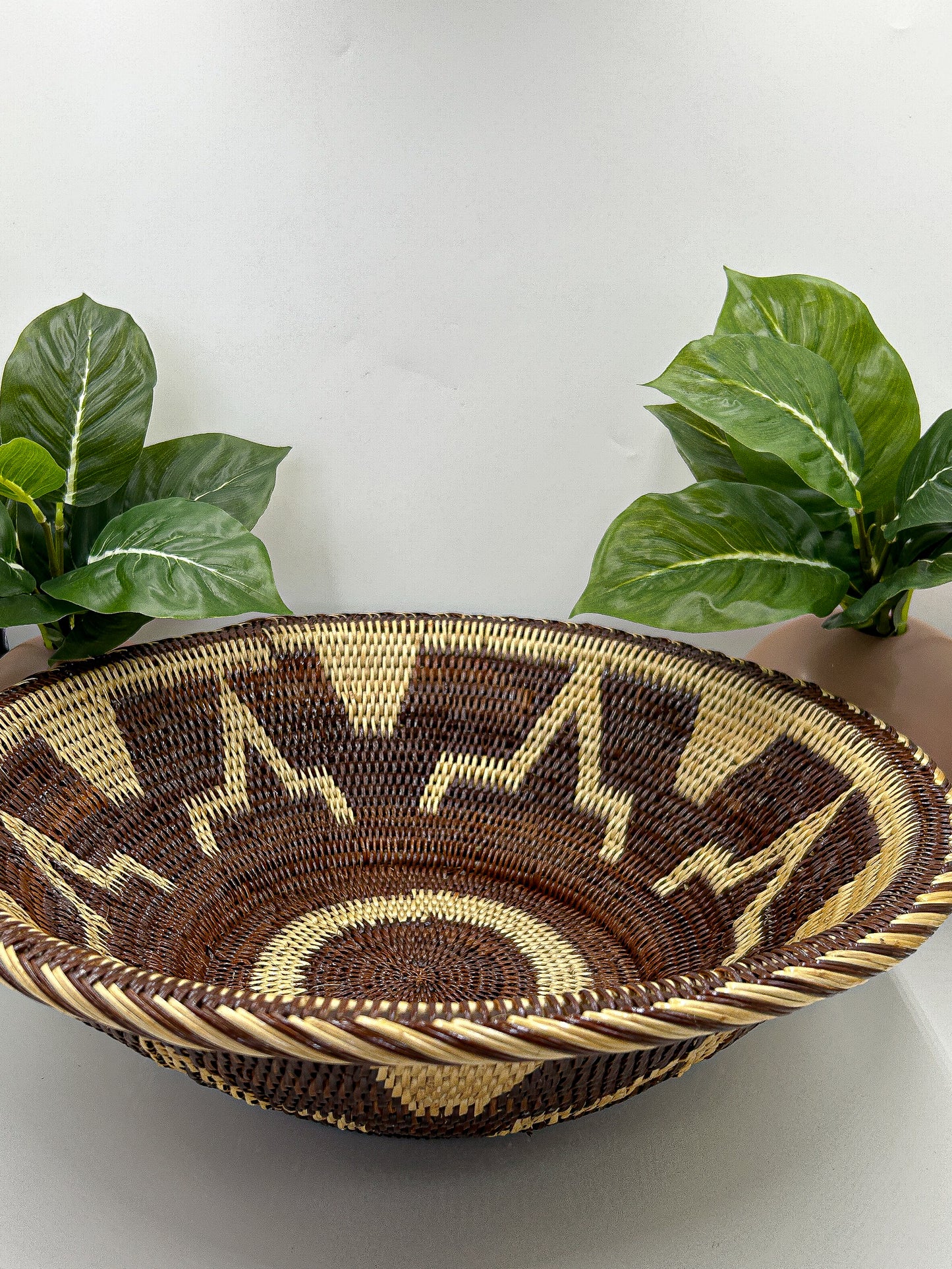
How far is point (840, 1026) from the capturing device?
3.51 ft

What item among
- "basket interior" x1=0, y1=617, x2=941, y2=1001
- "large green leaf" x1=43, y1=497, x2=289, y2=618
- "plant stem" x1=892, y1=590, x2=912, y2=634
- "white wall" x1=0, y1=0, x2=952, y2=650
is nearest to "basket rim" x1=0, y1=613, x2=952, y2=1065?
"basket interior" x1=0, y1=617, x2=941, y2=1001

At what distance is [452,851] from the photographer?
129 centimetres

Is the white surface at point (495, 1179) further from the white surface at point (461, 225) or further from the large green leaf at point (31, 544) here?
the large green leaf at point (31, 544)

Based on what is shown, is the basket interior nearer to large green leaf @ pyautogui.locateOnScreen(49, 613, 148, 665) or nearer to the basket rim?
large green leaf @ pyautogui.locateOnScreen(49, 613, 148, 665)

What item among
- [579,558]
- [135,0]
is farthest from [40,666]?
[135,0]

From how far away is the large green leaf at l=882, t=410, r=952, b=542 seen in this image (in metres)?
1.06

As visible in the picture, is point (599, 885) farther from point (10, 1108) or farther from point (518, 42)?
point (518, 42)

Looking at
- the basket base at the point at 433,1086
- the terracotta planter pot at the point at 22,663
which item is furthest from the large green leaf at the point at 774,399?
the terracotta planter pot at the point at 22,663

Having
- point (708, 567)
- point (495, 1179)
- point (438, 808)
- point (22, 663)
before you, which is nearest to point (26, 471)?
point (22, 663)

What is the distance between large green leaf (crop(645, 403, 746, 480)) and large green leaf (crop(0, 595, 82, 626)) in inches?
31.2

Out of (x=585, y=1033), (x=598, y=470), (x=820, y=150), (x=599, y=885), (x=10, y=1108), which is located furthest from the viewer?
(x=598, y=470)

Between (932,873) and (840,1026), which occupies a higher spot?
(932,873)

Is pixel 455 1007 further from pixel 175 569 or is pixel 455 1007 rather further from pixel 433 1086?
pixel 175 569

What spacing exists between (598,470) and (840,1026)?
82cm
